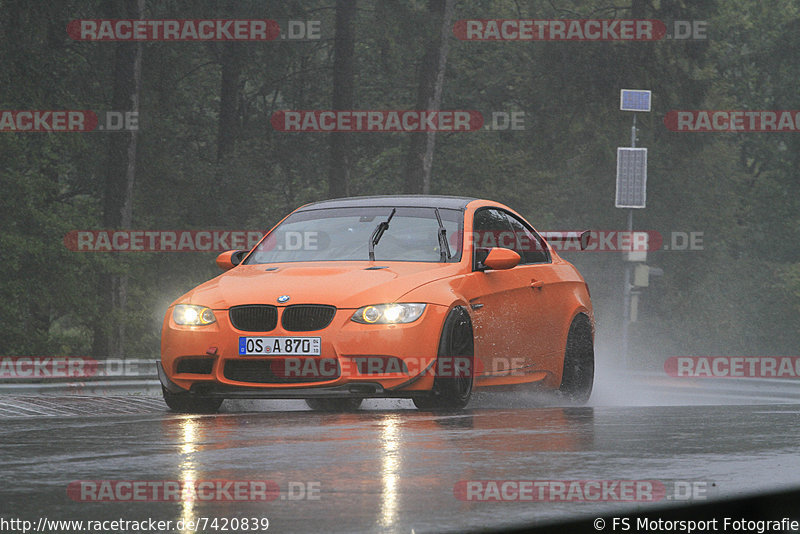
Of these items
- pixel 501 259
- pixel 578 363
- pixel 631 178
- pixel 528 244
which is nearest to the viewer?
pixel 501 259

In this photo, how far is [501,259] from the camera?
36.3 ft

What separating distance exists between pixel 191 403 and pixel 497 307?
235 centimetres

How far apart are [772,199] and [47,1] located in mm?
42577

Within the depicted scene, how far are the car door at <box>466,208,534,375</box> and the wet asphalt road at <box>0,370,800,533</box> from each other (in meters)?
0.61

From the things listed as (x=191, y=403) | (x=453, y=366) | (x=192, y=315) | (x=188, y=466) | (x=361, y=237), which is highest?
(x=361, y=237)

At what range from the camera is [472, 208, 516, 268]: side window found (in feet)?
38.0

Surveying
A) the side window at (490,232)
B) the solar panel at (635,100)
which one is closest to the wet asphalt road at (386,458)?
the side window at (490,232)

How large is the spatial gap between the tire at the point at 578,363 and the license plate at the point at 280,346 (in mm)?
3000

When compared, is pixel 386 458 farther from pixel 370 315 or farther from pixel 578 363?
pixel 578 363

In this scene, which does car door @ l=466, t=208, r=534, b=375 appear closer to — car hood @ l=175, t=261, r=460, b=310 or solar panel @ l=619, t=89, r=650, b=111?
car hood @ l=175, t=261, r=460, b=310

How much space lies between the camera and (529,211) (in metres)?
55.1

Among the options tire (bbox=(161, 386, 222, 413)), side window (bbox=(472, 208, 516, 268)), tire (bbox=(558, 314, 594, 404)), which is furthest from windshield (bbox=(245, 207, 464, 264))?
tire (bbox=(558, 314, 594, 404))

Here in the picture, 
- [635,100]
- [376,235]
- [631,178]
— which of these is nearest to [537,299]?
[376,235]

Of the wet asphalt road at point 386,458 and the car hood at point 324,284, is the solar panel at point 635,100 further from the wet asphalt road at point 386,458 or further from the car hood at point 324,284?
the car hood at point 324,284
